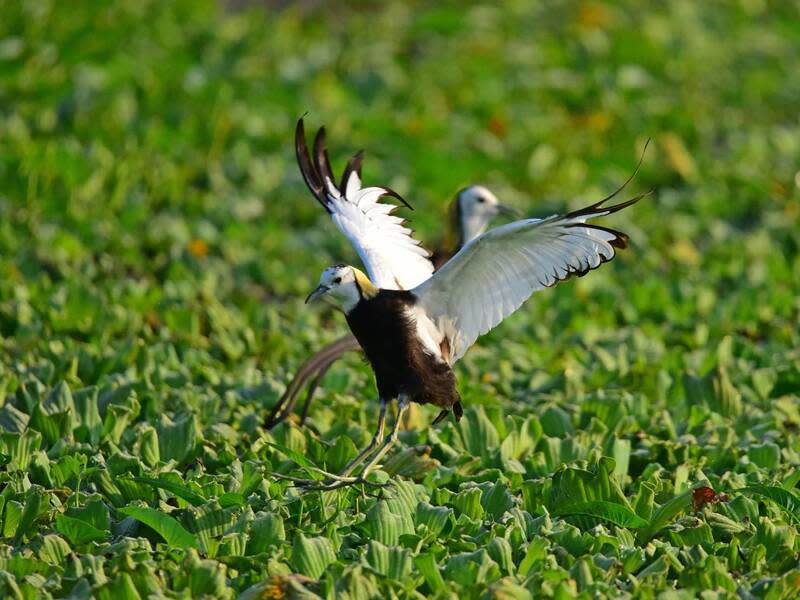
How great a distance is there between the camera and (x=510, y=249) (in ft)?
15.7

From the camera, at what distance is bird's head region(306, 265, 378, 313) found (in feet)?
15.6

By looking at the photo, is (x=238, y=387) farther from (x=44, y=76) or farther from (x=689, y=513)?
(x=44, y=76)

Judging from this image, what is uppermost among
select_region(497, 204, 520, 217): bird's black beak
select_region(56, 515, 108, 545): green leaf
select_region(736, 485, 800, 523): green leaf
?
select_region(497, 204, 520, 217): bird's black beak

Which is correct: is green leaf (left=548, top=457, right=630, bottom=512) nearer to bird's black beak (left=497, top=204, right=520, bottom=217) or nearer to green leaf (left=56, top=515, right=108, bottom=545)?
green leaf (left=56, top=515, right=108, bottom=545)

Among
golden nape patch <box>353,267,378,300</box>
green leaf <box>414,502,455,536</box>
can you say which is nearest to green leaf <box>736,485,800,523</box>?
green leaf <box>414,502,455,536</box>

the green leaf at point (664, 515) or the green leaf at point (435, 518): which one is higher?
the green leaf at point (435, 518)

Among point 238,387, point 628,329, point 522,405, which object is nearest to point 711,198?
point 628,329

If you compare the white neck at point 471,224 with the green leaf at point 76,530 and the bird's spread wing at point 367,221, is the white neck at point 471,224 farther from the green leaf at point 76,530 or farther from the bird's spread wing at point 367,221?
the green leaf at point 76,530

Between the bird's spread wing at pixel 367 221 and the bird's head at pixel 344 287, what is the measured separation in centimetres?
45

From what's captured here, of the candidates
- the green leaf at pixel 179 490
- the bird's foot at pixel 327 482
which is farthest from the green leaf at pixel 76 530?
the bird's foot at pixel 327 482

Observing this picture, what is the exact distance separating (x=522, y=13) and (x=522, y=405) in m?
6.93

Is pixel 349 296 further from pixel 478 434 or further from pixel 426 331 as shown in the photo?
pixel 478 434

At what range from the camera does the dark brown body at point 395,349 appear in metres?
4.83

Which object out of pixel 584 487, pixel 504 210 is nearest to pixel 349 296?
pixel 584 487
